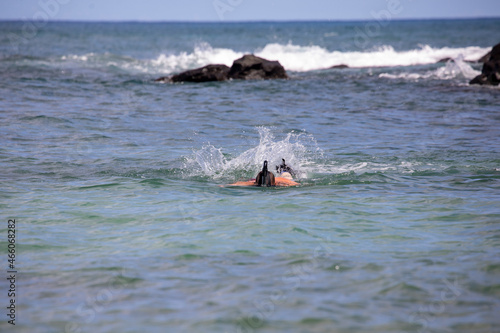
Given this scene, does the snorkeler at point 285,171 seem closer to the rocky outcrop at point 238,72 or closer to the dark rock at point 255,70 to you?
the rocky outcrop at point 238,72

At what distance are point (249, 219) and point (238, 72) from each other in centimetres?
1995

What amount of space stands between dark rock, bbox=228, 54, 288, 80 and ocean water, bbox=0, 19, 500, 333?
899 cm

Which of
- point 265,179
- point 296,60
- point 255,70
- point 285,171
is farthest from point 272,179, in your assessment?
point 296,60

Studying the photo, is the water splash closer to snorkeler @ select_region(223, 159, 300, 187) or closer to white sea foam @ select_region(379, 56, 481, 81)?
snorkeler @ select_region(223, 159, 300, 187)

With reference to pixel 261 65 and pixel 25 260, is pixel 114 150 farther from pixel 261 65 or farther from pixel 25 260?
pixel 261 65

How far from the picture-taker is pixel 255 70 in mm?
27688

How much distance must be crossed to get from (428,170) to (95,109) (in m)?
11.3

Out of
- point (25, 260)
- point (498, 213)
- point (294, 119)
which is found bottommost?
point (25, 260)

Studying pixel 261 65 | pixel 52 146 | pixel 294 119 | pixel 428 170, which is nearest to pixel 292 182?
pixel 428 170

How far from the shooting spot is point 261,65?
91.1 feet

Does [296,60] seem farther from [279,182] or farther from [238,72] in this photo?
[279,182]

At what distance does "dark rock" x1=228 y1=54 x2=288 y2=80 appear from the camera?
27.4m

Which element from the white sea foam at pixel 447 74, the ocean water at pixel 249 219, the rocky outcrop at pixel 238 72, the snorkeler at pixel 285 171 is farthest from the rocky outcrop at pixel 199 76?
the snorkeler at pixel 285 171

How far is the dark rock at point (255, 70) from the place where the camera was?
1077 inches
